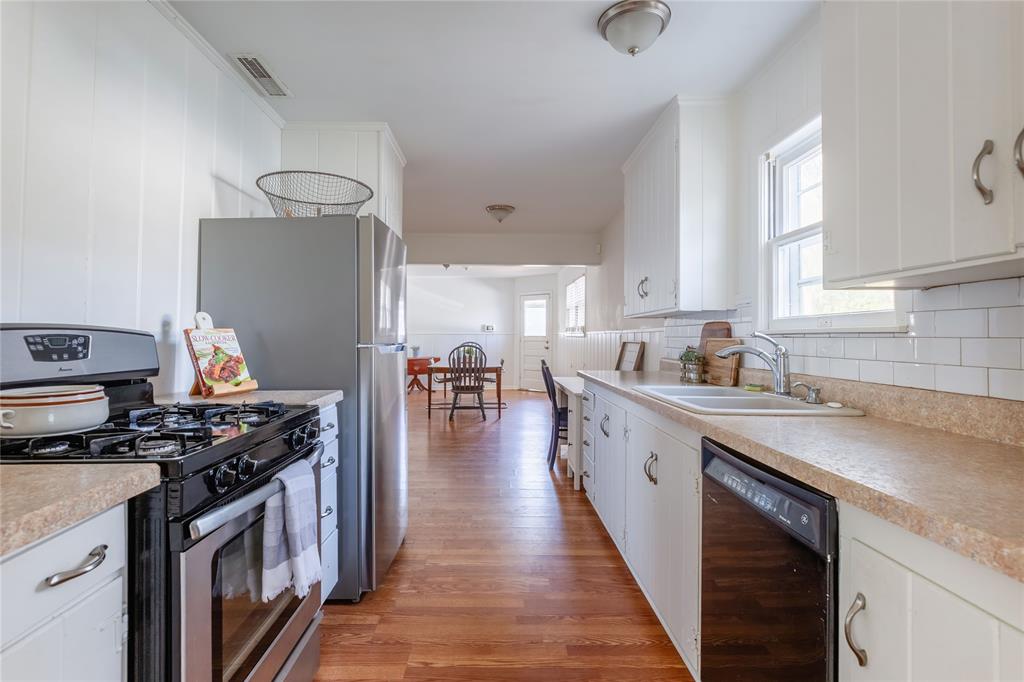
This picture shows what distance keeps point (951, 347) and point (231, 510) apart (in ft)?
5.83

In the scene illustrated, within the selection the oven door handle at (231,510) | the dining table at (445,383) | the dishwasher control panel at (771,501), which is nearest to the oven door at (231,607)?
the oven door handle at (231,510)

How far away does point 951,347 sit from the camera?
45.1 inches

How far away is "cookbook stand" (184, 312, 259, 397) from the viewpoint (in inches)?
60.6

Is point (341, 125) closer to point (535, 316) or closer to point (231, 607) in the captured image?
point (231, 607)

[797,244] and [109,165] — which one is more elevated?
[109,165]

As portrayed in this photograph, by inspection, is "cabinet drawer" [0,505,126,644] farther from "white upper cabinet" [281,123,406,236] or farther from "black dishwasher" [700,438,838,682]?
"white upper cabinet" [281,123,406,236]

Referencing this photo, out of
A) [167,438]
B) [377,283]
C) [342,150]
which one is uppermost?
[342,150]

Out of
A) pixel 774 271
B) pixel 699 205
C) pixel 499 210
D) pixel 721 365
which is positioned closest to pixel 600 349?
pixel 499 210

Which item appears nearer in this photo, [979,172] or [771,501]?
[979,172]

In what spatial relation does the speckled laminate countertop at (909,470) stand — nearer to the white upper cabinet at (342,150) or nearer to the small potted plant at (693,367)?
the small potted plant at (693,367)

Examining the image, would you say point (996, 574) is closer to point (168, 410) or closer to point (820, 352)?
point (820, 352)

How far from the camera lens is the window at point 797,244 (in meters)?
1.66

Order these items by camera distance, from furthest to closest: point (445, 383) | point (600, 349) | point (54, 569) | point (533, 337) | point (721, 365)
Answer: point (533, 337) → point (445, 383) → point (600, 349) → point (721, 365) → point (54, 569)

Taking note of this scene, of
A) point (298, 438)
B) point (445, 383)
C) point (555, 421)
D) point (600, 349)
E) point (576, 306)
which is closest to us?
point (298, 438)
